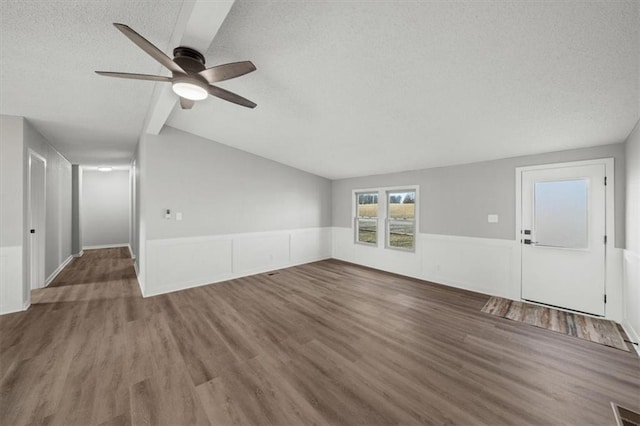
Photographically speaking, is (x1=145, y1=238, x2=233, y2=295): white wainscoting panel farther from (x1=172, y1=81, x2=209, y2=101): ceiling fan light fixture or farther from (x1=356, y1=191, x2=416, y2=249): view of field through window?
(x1=356, y1=191, x2=416, y2=249): view of field through window

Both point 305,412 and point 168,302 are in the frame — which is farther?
point 168,302

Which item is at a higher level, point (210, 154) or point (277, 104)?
point (277, 104)

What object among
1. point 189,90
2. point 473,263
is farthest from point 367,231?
point 189,90

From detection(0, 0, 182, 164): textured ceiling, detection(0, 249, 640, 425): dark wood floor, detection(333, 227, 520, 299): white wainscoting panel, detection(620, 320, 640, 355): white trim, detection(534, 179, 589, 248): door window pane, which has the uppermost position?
detection(0, 0, 182, 164): textured ceiling

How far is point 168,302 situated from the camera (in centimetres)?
369

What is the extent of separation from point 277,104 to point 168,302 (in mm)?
3349

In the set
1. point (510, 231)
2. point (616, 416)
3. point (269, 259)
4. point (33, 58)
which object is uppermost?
point (33, 58)

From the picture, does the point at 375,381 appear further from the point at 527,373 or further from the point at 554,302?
the point at 554,302

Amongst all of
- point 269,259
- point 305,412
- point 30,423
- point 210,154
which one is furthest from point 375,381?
point 210,154

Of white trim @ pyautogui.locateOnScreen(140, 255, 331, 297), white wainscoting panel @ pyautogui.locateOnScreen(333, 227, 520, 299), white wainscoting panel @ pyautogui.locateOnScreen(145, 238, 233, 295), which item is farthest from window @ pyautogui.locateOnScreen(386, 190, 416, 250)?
white wainscoting panel @ pyautogui.locateOnScreen(145, 238, 233, 295)

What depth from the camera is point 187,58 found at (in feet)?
6.45

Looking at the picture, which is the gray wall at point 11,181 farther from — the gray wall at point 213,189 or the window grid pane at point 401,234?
the window grid pane at point 401,234

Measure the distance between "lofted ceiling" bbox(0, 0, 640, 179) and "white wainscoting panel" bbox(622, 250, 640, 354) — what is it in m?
1.51

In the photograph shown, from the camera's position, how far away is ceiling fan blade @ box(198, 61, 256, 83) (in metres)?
1.82
